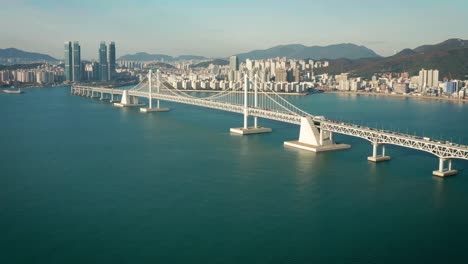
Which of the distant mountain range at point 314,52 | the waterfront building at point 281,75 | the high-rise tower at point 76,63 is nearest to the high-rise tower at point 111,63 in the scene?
the high-rise tower at point 76,63

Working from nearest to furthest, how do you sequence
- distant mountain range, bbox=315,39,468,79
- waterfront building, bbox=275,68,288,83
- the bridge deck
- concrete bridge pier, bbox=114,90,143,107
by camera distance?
1. the bridge deck
2. concrete bridge pier, bbox=114,90,143,107
3. distant mountain range, bbox=315,39,468,79
4. waterfront building, bbox=275,68,288,83

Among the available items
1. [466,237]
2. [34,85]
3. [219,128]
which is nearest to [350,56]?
[34,85]

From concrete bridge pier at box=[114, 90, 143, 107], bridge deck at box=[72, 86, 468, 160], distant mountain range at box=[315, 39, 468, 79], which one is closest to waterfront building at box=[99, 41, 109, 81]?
distant mountain range at box=[315, 39, 468, 79]

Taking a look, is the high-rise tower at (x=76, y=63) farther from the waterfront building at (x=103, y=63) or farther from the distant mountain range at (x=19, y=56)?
the distant mountain range at (x=19, y=56)

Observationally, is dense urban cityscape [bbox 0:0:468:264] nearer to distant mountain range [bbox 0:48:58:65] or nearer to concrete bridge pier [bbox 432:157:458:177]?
concrete bridge pier [bbox 432:157:458:177]

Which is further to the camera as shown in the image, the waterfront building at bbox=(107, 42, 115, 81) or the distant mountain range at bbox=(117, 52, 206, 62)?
the distant mountain range at bbox=(117, 52, 206, 62)

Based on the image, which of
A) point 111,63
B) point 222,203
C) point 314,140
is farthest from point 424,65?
point 222,203

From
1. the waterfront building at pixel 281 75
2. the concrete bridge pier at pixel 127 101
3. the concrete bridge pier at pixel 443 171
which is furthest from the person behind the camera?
the waterfront building at pixel 281 75
